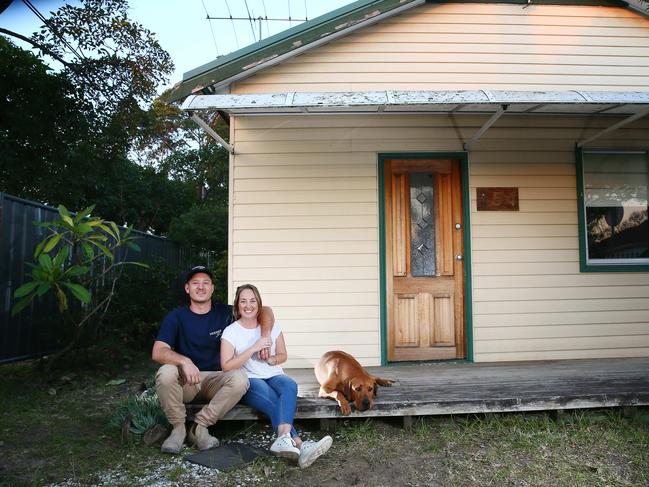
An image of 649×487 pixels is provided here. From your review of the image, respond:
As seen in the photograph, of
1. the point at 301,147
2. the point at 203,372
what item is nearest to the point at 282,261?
the point at 301,147

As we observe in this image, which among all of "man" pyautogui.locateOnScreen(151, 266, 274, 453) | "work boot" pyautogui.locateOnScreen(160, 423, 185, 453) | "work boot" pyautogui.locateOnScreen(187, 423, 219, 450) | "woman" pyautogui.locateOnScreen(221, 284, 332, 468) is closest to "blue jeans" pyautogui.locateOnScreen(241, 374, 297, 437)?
"woman" pyautogui.locateOnScreen(221, 284, 332, 468)

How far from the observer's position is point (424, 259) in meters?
5.52

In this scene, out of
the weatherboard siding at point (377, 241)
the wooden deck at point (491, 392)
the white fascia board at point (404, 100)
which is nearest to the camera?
the wooden deck at point (491, 392)

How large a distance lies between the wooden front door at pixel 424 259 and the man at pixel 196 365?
2.15m

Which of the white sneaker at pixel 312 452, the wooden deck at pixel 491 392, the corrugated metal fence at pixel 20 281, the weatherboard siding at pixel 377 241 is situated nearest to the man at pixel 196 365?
the wooden deck at pixel 491 392

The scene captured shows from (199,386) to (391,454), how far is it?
1383 millimetres

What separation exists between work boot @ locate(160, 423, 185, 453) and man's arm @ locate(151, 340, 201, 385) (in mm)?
302

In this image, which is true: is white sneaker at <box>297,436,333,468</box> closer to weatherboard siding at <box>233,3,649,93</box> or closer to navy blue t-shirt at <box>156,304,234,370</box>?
navy blue t-shirt at <box>156,304,234,370</box>

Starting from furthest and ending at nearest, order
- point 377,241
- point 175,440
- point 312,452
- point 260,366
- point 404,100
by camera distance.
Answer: point 377,241, point 404,100, point 260,366, point 175,440, point 312,452

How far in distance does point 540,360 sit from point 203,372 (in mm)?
3564

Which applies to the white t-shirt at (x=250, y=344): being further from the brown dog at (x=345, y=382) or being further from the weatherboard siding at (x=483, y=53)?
the weatherboard siding at (x=483, y=53)

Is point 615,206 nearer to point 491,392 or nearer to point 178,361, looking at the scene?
point 491,392

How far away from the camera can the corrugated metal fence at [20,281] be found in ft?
18.1

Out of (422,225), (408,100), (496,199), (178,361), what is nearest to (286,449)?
(178,361)
